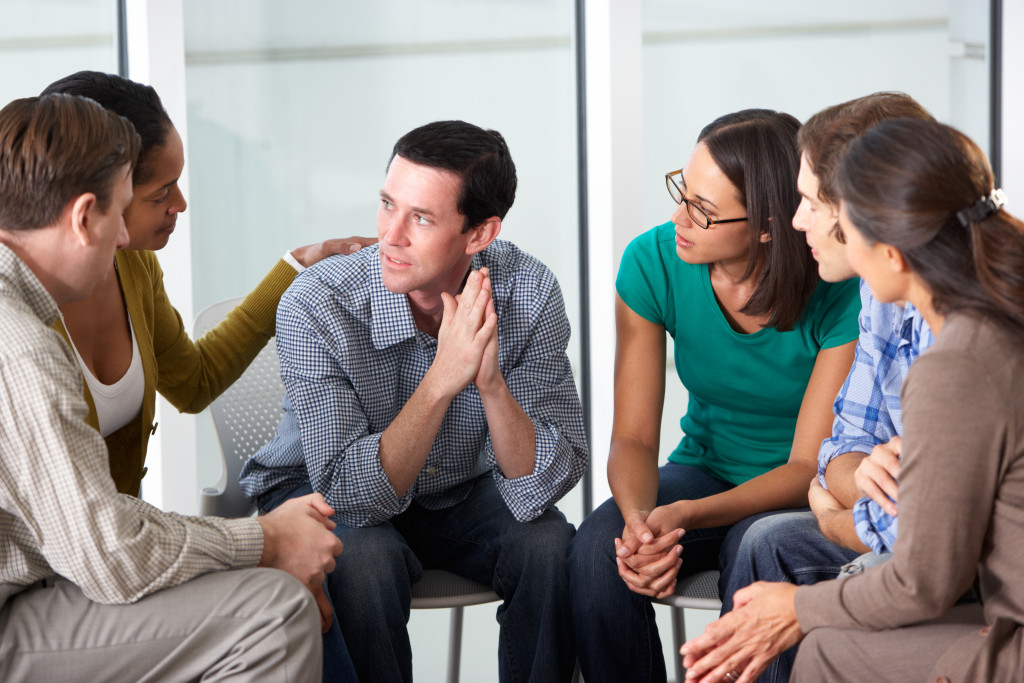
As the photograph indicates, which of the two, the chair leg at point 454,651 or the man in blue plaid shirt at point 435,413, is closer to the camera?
the man in blue plaid shirt at point 435,413

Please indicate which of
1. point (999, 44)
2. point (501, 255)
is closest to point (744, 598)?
point (501, 255)

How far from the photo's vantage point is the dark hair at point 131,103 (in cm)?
163

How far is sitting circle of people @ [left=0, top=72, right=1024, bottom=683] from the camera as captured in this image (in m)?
1.15

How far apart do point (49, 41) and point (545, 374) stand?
167cm

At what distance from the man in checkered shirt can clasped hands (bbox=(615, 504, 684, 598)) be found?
0.59 m

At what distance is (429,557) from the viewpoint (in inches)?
73.0

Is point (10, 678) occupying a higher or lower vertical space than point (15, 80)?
lower

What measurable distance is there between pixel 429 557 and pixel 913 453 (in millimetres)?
1008

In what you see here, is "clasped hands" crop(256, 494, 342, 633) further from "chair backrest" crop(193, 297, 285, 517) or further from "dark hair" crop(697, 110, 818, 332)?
"dark hair" crop(697, 110, 818, 332)

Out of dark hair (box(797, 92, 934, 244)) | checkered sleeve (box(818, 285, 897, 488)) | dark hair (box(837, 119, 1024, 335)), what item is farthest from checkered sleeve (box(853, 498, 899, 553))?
dark hair (box(797, 92, 934, 244))

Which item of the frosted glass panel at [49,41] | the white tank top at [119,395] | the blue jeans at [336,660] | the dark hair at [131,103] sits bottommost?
the blue jeans at [336,660]

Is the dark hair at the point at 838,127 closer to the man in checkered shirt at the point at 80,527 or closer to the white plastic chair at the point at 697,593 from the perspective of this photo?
the white plastic chair at the point at 697,593

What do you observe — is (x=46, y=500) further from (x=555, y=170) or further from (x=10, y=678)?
(x=555, y=170)

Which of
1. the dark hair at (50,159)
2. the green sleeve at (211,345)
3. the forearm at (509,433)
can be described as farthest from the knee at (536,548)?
the dark hair at (50,159)
